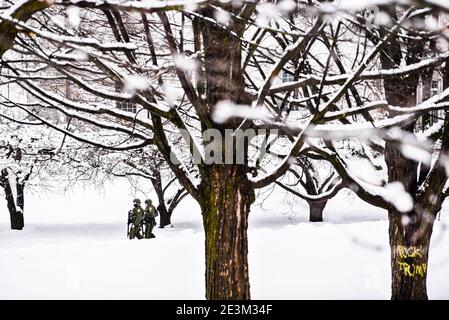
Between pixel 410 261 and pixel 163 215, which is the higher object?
pixel 163 215

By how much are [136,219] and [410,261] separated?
1065 centimetres

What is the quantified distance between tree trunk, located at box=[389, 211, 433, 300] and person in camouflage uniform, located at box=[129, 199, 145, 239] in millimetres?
10237

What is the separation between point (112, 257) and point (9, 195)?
10856mm

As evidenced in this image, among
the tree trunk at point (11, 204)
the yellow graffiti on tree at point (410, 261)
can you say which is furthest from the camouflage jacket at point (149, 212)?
the yellow graffiti on tree at point (410, 261)

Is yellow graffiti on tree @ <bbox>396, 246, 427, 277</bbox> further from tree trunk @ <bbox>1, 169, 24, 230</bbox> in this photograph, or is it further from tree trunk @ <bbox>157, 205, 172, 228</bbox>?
tree trunk @ <bbox>1, 169, 24, 230</bbox>

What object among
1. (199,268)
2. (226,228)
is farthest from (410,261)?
(199,268)

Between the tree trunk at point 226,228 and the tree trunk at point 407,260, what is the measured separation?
95.2 inches

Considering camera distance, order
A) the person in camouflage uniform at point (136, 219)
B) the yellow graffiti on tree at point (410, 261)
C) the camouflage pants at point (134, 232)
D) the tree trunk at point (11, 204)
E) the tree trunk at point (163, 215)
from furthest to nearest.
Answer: the tree trunk at point (163, 215) → the tree trunk at point (11, 204) → the camouflage pants at point (134, 232) → the person in camouflage uniform at point (136, 219) → the yellow graffiti on tree at point (410, 261)

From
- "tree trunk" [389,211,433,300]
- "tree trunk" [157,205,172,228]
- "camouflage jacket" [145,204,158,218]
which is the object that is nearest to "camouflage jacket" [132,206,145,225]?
"camouflage jacket" [145,204,158,218]

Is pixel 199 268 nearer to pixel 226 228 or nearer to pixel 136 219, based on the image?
pixel 226 228

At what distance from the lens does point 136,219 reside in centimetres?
1666

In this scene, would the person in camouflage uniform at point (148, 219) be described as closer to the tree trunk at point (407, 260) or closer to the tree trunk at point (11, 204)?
the tree trunk at point (11, 204)

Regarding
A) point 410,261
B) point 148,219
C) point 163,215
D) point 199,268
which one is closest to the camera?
point 410,261

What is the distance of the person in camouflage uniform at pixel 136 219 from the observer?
54.5 feet
